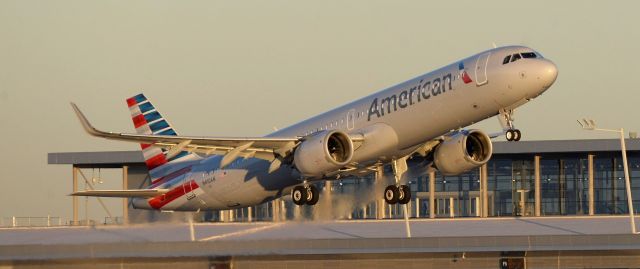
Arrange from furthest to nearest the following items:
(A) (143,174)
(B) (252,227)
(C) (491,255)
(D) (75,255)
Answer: (A) (143,174) < (B) (252,227) < (C) (491,255) < (D) (75,255)

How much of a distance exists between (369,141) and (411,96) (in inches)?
99.9

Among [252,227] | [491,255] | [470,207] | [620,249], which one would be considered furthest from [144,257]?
[470,207]

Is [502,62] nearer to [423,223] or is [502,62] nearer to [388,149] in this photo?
[388,149]

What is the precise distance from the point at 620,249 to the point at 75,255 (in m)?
27.0

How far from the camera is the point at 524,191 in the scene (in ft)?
339

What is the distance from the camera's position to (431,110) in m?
53.3

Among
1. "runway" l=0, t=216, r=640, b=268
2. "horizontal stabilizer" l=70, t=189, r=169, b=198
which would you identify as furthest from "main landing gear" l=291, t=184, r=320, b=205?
"horizontal stabilizer" l=70, t=189, r=169, b=198

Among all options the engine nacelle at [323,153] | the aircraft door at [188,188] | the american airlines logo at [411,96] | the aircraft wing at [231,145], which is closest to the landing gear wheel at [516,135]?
the american airlines logo at [411,96]

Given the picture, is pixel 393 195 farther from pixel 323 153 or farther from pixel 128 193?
pixel 128 193

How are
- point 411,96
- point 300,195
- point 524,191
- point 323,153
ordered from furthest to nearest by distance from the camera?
point 524,191 < point 300,195 < point 323,153 < point 411,96

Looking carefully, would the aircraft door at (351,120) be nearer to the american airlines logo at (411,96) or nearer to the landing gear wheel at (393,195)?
the american airlines logo at (411,96)

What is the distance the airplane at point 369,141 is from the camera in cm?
5238

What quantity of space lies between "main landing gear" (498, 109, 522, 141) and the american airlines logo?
2.33m

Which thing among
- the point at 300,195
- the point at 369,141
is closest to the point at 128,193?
the point at 300,195
